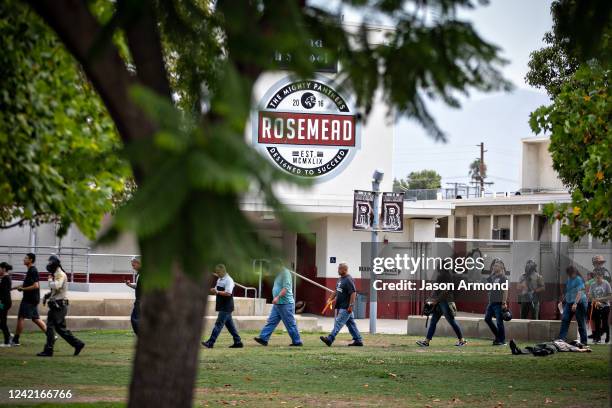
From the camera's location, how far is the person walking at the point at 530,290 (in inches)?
1068

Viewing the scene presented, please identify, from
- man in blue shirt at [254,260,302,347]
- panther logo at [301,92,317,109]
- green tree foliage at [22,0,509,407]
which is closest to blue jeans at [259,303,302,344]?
man in blue shirt at [254,260,302,347]

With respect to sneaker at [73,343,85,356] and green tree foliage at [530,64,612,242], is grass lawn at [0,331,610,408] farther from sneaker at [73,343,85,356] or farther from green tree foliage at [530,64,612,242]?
green tree foliage at [530,64,612,242]

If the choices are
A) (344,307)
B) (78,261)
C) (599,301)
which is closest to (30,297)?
(344,307)

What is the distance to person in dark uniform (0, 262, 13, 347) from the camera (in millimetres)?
19797

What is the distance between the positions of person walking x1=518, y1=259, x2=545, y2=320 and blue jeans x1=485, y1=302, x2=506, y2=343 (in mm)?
3664

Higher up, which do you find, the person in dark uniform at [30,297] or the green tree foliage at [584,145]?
the green tree foliage at [584,145]

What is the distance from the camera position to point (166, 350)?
6.46m

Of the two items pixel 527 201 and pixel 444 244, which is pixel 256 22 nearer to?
pixel 444 244

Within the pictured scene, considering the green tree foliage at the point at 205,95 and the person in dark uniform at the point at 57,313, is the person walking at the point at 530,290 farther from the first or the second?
the green tree foliage at the point at 205,95

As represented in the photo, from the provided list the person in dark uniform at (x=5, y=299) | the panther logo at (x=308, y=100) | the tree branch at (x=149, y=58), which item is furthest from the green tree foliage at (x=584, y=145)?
the panther logo at (x=308, y=100)

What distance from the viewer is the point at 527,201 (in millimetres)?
47438

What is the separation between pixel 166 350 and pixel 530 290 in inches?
862

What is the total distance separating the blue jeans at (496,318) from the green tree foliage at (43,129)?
41.5 feet

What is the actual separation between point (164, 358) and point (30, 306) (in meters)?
14.1
